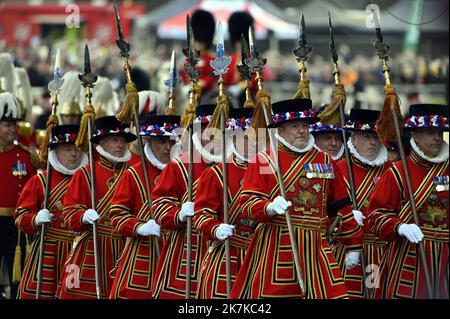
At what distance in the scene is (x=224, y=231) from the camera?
1023cm

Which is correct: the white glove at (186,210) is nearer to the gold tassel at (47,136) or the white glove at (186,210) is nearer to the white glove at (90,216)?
the white glove at (90,216)

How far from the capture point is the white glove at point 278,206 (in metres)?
9.77

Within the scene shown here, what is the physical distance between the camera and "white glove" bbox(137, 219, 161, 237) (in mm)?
11320

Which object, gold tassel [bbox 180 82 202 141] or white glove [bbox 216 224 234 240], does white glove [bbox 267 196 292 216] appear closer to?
white glove [bbox 216 224 234 240]

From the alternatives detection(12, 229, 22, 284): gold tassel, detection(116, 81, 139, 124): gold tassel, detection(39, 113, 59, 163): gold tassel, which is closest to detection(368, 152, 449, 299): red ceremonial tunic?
detection(116, 81, 139, 124): gold tassel

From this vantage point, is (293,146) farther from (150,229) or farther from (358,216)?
(150,229)

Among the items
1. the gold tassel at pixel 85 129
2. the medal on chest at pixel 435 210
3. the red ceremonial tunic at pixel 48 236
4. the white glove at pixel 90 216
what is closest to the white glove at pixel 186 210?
the white glove at pixel 90 216

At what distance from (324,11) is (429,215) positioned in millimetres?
16793

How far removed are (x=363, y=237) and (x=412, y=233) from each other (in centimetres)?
118

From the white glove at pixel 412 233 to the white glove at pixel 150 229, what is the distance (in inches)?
74.4
